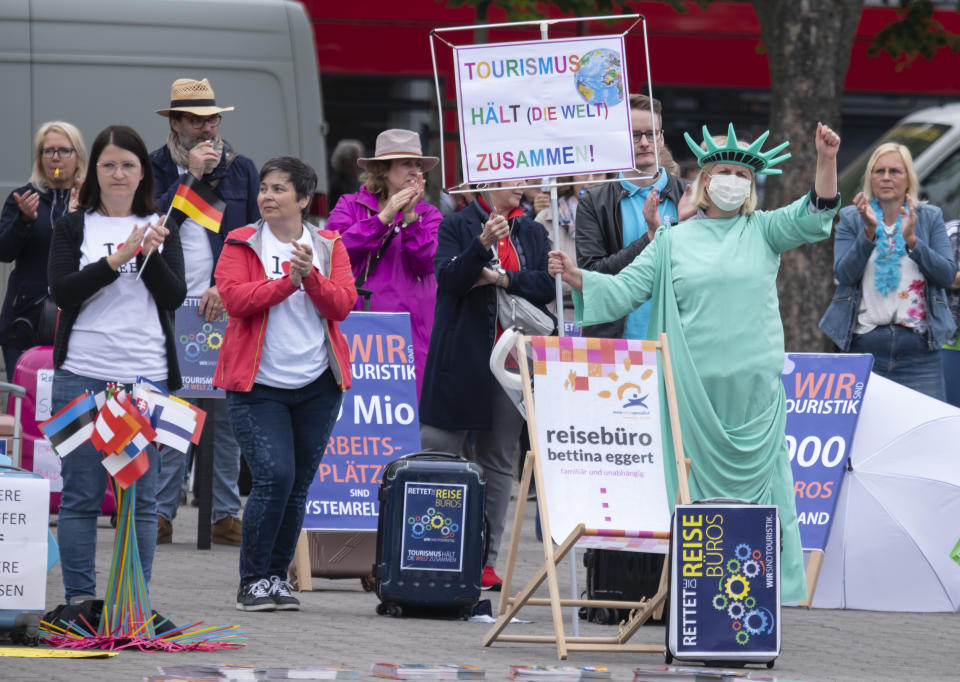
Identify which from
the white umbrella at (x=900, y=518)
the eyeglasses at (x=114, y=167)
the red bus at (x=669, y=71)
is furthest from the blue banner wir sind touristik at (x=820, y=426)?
the red bus at (x=669, y=71)

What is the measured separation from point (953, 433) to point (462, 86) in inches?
119

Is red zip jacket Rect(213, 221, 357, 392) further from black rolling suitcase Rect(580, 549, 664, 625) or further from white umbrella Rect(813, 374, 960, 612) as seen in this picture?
white umbrella Rect(813, 374, 960, 612)

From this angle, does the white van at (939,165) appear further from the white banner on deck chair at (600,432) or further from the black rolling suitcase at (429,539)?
the white banner on deck chair at (600,432)

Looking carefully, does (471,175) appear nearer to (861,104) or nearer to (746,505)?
(746,505)

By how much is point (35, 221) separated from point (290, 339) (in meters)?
3.08

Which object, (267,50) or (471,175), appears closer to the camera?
(471,175)

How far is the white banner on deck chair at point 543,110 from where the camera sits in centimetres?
780

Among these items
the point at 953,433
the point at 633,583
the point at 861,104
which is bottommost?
the point at 633,583

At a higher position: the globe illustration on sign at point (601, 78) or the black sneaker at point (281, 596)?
the globe illustration on sign at point (601, 78)

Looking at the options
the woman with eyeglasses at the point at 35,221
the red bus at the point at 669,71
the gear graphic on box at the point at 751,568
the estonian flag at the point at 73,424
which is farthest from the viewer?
the red bus at the point at 669,71

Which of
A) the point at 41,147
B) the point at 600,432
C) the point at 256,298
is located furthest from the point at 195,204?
Result: the point at 41,147

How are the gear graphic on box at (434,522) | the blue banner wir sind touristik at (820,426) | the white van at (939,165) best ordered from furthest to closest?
the white van at (939,165) → the blue banner wir sind touristik at (820,426) → the gear graphic on box at (434,522)

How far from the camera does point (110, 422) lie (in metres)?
6.77

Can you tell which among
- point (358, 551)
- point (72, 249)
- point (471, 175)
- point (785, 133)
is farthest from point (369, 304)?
point (785, 133)
